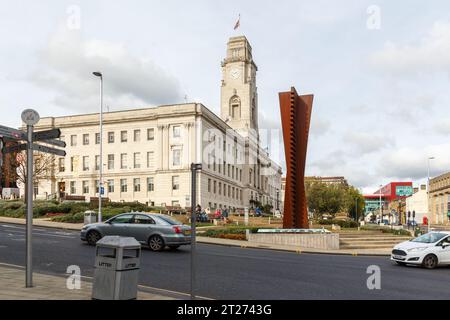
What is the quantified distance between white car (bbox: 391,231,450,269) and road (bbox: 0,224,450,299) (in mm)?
436

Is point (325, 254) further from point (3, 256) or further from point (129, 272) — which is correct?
point (129, 272)

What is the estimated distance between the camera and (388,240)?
94.0ft

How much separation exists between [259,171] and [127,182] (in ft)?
137

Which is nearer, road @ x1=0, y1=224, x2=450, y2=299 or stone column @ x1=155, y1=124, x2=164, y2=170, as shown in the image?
road @ x1=0, y1=224, x2=450, y2=299

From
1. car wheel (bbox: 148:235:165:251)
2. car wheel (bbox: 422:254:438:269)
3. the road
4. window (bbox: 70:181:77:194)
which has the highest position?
window (bbox: 70:181:77:194)

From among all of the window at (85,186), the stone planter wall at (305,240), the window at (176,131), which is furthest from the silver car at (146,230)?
the window at (85,186)

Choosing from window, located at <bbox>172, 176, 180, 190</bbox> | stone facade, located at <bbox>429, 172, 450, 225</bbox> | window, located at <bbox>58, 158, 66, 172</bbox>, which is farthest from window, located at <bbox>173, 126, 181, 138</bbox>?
stone facade, located at <bbox>429, 172, 450, 225</bbox>

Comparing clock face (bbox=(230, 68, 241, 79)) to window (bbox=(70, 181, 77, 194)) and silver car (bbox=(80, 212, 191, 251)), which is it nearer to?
window (bbox=(70, 181, 77, 194))

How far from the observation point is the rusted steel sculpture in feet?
83.4

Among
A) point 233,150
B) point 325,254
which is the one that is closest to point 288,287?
point 325,254

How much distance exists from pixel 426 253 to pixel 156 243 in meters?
10.3

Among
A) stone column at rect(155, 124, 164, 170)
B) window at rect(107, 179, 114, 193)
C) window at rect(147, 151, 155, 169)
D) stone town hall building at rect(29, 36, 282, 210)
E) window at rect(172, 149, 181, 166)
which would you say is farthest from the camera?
window at rect(107, 179, 114, 193)

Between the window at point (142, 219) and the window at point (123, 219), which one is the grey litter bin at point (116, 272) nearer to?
the window at point (142, 219)

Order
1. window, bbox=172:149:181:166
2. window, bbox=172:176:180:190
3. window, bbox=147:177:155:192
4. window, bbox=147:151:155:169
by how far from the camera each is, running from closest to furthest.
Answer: window, bbox=172:176:180:190 < window, bbox=172:149:181:166 < window, bbox=147:177:155:192 < window, bbox=147:151:155:169
